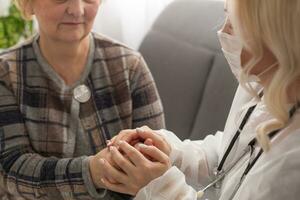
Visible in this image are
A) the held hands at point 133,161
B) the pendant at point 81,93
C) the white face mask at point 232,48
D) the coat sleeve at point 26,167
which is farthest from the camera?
the pendant at point 81,93

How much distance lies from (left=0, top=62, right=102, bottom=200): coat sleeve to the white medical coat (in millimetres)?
267

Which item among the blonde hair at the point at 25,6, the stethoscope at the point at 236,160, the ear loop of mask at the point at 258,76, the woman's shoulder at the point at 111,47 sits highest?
the blonde hair at the point at 25,6

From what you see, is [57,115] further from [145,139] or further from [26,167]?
[145,139]

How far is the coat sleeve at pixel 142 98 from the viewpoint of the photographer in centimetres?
155

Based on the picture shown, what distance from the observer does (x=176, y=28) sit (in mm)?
2074

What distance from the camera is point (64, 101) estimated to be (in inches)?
58.7

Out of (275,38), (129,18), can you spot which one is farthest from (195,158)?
(129,18)

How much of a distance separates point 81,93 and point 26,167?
27cm

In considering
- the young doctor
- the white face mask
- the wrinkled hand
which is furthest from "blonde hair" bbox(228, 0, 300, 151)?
the wrinkled hand

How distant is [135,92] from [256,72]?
64 cm

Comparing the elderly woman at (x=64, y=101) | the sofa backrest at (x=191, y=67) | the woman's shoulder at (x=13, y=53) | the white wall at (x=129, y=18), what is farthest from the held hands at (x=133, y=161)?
the white wall at (x=129, y=18)

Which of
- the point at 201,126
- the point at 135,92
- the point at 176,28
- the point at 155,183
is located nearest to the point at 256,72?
the point at 155,183

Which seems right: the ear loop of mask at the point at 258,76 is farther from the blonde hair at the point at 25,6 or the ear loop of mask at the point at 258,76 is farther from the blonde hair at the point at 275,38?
the blonde hair at the point at 25,6

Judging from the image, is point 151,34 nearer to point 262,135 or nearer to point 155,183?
point 155,183
